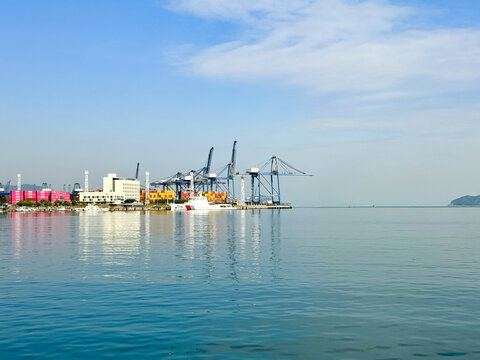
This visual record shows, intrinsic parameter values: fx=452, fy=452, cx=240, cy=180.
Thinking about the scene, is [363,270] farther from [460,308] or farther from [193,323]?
[193,323]

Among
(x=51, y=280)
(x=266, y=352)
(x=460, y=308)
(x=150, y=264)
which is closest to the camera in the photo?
(x=266, y=352)

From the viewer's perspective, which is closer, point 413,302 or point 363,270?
point 413,302

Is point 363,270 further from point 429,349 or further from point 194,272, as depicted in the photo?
point 429,349

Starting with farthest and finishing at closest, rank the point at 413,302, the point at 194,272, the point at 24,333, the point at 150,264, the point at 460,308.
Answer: the point at 150,264
the point at 194,272
the point at 413,302
the point at 460,308
the point at 24,333

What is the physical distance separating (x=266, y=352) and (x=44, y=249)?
39.5 metres

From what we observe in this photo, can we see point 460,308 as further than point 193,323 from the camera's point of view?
Yes

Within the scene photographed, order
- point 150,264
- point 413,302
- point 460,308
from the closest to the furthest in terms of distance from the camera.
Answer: point 460,308
point 413,302
point 150,264

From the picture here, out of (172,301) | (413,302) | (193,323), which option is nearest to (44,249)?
(172,301)

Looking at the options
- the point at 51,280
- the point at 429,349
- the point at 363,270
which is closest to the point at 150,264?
the point at 51,280

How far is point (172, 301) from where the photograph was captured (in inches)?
899

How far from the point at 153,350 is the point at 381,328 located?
29.4 feet

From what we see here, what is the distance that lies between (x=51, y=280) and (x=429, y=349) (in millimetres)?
22858

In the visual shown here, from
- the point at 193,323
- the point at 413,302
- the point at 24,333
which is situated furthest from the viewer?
the point at 413,302

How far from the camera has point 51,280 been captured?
1136 inches
